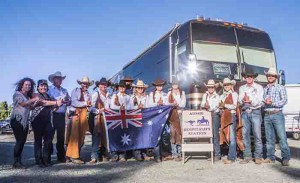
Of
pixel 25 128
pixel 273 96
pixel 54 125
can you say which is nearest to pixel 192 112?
pixel 273 96

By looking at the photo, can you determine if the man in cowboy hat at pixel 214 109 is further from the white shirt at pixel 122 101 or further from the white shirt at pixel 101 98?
the white shirt at pixel 101 98

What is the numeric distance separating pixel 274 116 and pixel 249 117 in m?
0.57

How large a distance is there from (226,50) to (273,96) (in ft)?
9.34

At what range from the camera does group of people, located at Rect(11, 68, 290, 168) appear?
→ 23.4ft

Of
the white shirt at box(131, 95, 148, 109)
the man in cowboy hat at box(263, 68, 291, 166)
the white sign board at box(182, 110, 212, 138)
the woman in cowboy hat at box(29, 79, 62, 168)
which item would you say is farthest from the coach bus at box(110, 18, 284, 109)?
the woman in cowboy hat at box(29, 79, 62, 168)

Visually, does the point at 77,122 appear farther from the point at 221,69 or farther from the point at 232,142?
the point at 221,69

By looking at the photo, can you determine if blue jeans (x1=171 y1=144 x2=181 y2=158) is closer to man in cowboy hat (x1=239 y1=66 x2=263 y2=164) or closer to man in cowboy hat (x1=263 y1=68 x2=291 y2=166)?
man in cowboy hat (x1=239 y1=66 x2=263 y2=164)

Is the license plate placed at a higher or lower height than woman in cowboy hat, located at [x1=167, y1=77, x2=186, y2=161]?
higher

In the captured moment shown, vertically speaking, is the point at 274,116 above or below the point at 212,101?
below

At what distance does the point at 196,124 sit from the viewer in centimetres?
785

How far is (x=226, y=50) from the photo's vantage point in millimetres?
9664

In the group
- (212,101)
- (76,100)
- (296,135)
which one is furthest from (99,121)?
(296,135)

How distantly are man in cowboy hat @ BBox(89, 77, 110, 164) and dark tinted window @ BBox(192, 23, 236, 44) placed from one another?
10.7ft

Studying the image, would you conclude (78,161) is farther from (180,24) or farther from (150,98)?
(180,24)
